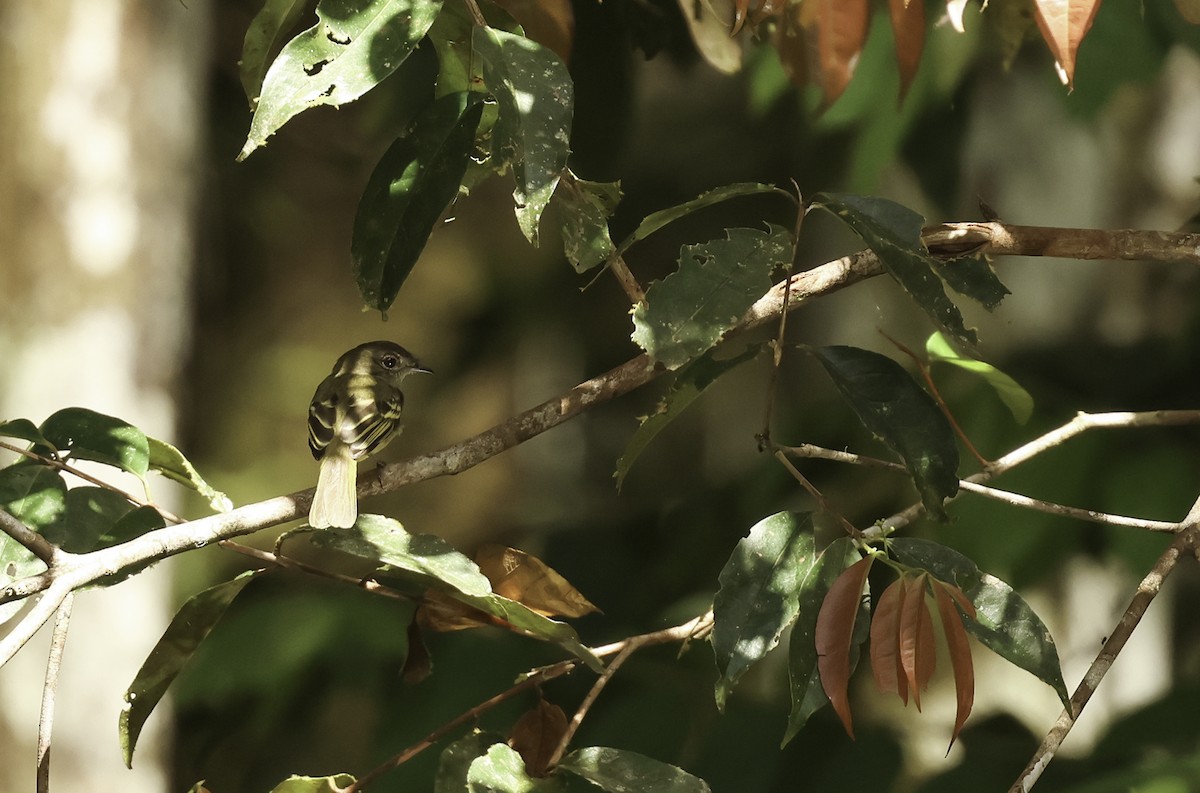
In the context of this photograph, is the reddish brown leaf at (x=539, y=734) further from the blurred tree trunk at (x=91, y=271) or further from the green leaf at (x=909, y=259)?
the blurred tree trunk at (x=91, y=271)

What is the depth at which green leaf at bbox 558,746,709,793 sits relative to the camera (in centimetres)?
147

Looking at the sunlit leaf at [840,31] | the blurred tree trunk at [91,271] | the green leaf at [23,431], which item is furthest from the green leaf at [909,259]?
the blurred tree trunk at [91,271]

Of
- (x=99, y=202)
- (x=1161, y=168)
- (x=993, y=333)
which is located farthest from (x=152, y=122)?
(x=1161, y=168)

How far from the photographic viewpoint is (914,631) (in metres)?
1.45

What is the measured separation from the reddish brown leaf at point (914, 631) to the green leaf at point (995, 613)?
33 millimetres

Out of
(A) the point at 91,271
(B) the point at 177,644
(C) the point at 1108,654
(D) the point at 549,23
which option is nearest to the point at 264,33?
(D) the point at 549,23

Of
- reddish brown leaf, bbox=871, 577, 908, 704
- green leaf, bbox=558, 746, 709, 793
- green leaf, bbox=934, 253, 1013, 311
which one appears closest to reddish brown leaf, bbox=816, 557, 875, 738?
reddish brown leaf, bbox=871, 577, 908, 704

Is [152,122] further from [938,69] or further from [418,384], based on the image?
[418,384]

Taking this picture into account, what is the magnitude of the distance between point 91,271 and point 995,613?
309 centimetres

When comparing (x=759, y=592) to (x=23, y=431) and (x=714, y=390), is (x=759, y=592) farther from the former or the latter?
(x=714, y=390)

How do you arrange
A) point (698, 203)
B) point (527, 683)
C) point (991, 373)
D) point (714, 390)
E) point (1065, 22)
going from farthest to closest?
1. point (714, 390)
2. point (991, 373)
3. point (527, 683)
4. point (698, 203)
5. point (1065, 22)

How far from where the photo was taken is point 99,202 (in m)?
3.76

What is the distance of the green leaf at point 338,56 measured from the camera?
141cm

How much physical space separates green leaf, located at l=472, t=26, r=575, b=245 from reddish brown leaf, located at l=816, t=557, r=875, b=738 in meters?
0.56
